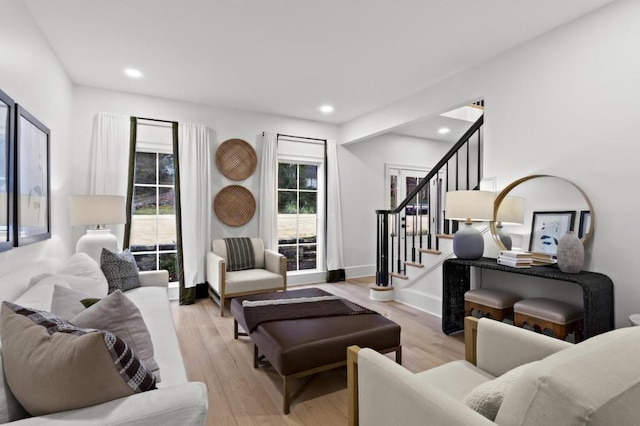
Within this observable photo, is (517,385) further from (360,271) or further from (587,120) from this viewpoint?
(360,271)

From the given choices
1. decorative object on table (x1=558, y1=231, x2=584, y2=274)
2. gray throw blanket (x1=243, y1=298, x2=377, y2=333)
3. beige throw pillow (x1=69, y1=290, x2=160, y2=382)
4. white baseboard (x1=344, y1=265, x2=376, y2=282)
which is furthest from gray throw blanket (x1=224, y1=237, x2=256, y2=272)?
decorative object on table (x1=558, y1=231, x2=584, y2=274)

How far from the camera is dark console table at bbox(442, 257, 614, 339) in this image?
2166 mm

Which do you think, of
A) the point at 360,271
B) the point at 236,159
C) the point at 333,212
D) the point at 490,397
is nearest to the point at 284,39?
the point at 236,159

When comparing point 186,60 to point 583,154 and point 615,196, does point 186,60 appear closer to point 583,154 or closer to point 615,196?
point 583,154

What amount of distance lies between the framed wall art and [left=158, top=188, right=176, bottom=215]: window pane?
238 cm

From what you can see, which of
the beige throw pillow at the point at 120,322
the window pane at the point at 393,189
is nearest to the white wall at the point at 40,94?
the beige throw pillow at the point at 120,322

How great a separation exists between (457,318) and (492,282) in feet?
1.65

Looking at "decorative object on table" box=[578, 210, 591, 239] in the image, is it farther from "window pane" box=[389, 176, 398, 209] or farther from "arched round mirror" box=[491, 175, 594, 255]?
"window pane" box=[389, 176, 398, 209]

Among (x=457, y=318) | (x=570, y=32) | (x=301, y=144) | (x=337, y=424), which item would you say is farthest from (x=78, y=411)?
(x=301, y=144)

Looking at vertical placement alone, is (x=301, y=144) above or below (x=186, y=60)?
below

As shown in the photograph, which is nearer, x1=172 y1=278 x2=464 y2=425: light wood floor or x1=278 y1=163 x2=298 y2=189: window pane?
x1=172 y1=278 x2=464 y2=425: light wood floor

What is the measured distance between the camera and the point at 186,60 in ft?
10.7

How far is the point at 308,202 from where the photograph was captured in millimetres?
5523

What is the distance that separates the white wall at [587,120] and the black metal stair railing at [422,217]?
0.52 m
